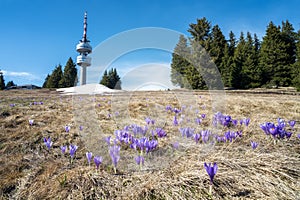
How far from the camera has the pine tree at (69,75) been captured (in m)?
36.0

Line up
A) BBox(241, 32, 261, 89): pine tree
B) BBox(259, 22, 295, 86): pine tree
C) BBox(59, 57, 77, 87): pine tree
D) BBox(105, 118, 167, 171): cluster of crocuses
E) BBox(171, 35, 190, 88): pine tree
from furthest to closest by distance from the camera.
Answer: BBox(59, 57, 77, 87): pine tree
BBox(241, 32, 261, 89): pine tree
BBox(259, 22, 295, 86): pine tree
BBox(171, 35, 190, 88): pine tree
BBox(105, 118, 167, 171): cluster of crocuses

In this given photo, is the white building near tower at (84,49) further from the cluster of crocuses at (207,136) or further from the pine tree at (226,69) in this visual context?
the cluster of crocuses at (207,136)

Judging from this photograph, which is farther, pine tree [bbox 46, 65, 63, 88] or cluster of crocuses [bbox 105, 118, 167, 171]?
pine tree [bbox 46, 65, 63, 88]

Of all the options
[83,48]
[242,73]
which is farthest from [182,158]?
[83,48]

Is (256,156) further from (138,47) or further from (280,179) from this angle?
(138,47)

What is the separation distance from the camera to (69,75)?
121ft

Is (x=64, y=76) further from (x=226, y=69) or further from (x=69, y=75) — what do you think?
(x=226, y=69)

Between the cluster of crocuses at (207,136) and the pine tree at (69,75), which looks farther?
the pine tree at (69,75)

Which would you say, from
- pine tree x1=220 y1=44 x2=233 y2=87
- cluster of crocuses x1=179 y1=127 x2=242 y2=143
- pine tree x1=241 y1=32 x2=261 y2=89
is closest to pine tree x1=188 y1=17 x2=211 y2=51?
pine tree x1=220 y1=44 x2=233 y2=87

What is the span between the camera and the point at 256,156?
152 centimetres

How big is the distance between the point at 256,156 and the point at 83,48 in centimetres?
3045

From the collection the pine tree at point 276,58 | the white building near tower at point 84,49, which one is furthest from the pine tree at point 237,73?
the white building near tower at point 84,49

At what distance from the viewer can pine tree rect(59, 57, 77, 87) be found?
36000 millimetres

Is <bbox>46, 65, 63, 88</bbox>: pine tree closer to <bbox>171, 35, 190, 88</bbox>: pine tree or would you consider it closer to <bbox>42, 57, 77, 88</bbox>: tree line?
<bbox>42, 57, 77, 88</bbox>: tree line
